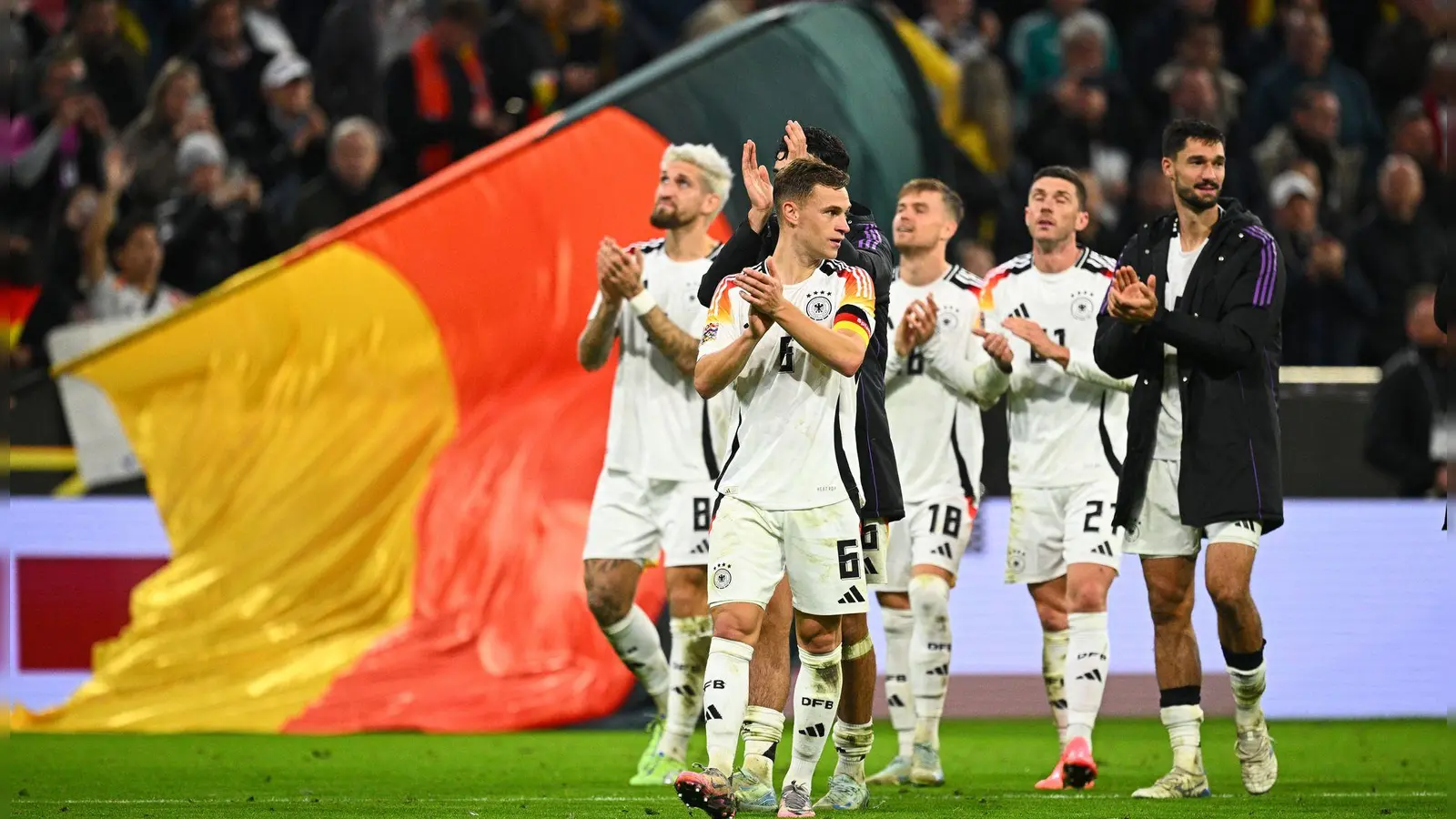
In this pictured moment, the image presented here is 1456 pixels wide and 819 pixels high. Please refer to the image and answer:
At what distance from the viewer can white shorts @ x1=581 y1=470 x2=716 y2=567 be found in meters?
9.12

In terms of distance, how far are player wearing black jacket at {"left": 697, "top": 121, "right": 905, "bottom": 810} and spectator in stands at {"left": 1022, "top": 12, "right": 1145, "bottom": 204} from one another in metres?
8.31

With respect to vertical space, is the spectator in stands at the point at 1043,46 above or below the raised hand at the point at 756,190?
above

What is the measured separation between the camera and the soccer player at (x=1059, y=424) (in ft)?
29.8

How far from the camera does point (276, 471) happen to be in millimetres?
12898

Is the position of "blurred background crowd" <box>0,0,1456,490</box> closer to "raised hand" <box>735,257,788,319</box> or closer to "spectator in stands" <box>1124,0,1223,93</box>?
"spectator in stands" <box>1124,0,1223,93</box>

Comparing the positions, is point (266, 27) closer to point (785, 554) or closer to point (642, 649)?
point (642, 649)

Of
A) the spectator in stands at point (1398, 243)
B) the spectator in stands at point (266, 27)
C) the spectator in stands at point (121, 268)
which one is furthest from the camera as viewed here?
the spectator in stands at point (266, 27)

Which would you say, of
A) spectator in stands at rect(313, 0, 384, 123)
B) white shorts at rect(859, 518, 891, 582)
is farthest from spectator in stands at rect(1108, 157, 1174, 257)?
white shorts at rect(859, 518, 891, 582)

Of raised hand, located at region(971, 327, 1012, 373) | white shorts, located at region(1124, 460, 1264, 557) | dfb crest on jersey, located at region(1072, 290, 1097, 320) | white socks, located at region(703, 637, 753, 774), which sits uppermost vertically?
dfb crest on jersey, located at region(1072, 290, 1097, 320)

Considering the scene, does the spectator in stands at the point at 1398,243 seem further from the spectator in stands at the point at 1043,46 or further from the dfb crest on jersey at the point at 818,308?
the dfb crest on jersey at the point at 818,308

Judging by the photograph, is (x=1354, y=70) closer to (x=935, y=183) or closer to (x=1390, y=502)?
(x=1390, y=502)

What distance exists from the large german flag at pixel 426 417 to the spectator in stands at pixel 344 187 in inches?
52.3

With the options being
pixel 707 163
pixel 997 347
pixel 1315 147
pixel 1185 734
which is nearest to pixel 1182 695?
pixel 1185 734

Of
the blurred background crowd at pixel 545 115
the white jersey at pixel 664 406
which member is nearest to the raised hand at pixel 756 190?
the white jersey at pixel 664 406
